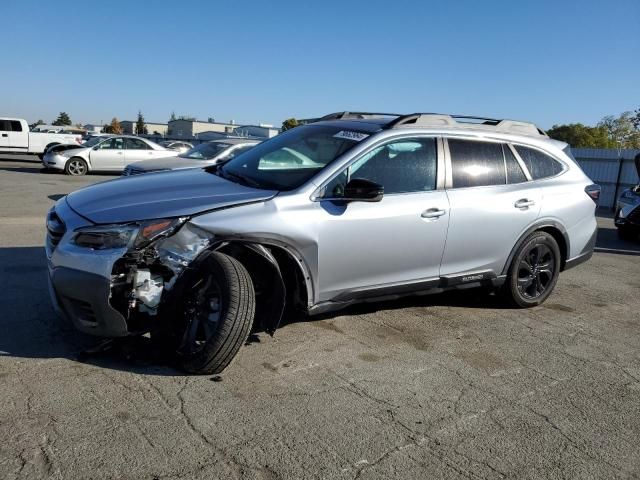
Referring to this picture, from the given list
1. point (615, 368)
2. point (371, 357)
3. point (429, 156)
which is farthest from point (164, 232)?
point (615, 368)

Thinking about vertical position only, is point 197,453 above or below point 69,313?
below

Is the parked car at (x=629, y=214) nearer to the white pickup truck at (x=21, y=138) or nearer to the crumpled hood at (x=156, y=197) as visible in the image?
the crumpled hood at (x=156, y=197)

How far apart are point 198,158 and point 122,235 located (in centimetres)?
905

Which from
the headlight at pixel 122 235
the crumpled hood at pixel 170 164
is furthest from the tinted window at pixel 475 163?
the crumpled hood at pixel 170 164

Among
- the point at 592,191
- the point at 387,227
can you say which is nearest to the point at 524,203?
the point at 592,191

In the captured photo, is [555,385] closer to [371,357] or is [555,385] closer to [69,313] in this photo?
[371,357]

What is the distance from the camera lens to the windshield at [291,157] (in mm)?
4429

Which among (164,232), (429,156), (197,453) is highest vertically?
(429,156)

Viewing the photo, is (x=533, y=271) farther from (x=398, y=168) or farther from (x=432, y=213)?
(x=398, y=168)

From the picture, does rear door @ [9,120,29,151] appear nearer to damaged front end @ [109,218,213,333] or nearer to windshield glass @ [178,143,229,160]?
windshield glass @ [178,143,229,160]

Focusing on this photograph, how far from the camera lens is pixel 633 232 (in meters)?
11.1

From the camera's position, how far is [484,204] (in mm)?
5000

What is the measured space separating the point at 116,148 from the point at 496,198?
18.2 meters

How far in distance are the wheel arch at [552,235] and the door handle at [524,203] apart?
204mm
